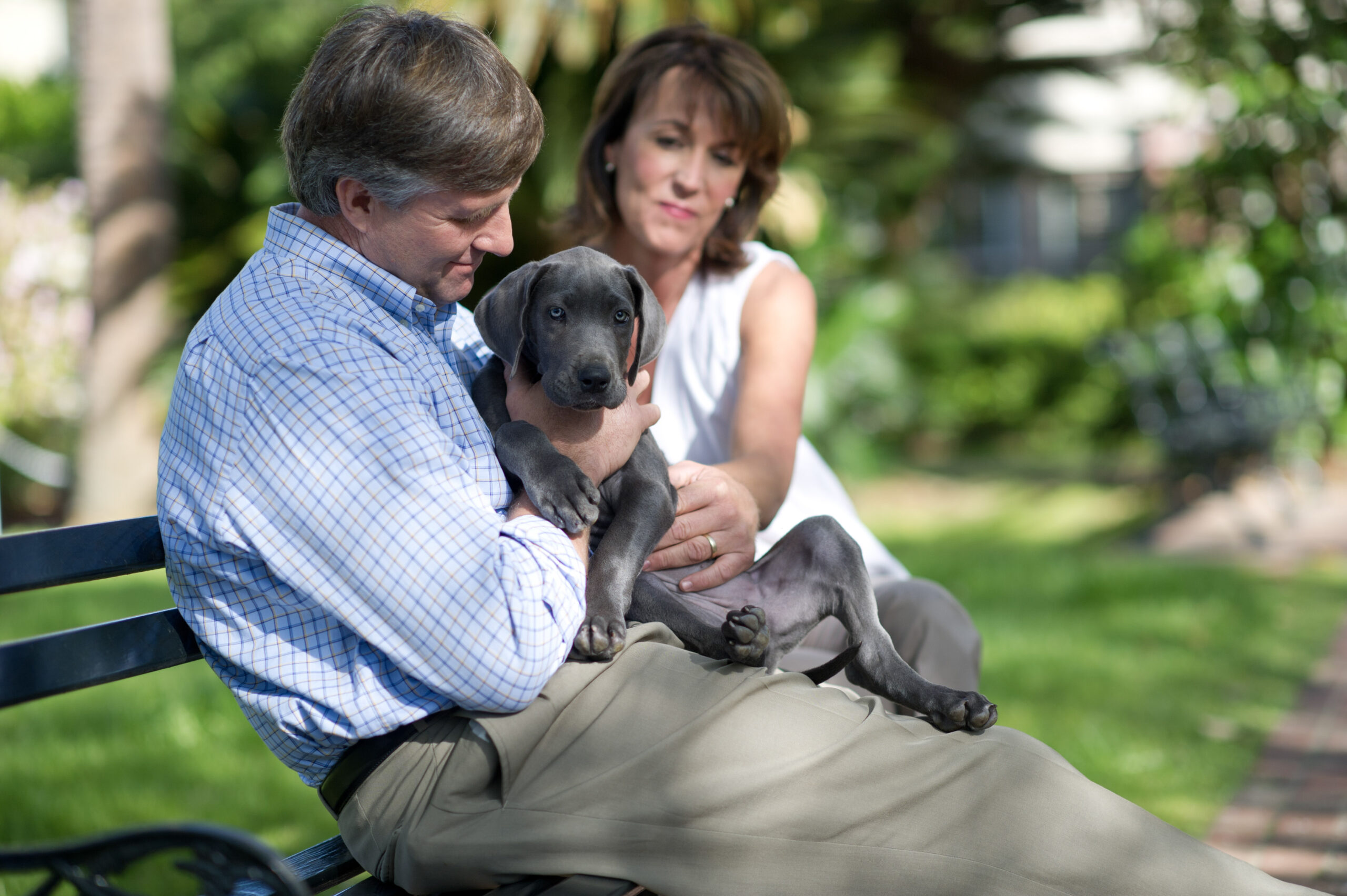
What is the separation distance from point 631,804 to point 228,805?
277 centimetres

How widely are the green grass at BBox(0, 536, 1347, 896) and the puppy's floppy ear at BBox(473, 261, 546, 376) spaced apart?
1.78 meters

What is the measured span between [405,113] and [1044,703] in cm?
419

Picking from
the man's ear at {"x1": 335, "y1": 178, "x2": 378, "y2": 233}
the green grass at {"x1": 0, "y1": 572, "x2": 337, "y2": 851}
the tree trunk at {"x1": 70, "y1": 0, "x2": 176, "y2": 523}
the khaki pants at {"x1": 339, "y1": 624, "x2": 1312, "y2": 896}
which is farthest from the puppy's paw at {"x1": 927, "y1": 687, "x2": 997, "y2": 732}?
the tree trunk at {"x1": 70, "y1": 0, "x2": 176, "y2": 523}

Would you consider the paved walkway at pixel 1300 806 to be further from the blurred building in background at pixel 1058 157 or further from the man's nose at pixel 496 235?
the blurred building in background at pixel 1058 157

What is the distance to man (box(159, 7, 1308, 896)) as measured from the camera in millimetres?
1899

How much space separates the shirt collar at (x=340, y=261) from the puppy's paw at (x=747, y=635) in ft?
2.69

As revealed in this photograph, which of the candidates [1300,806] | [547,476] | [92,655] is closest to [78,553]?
[92,655]

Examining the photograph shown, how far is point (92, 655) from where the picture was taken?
2.09m

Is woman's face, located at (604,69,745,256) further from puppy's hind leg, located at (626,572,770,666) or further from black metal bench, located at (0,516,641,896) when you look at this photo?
black metal bench, located at (0,516,641,896)

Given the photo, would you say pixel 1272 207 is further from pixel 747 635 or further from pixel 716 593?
pixel 747 635

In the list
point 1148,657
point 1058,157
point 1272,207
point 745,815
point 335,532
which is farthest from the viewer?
point 1058,157

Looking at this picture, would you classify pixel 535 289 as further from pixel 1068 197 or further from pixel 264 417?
pixel 1068 197

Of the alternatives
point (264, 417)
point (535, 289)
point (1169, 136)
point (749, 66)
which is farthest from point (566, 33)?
point (1169, 136)

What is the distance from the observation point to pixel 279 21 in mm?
15844
